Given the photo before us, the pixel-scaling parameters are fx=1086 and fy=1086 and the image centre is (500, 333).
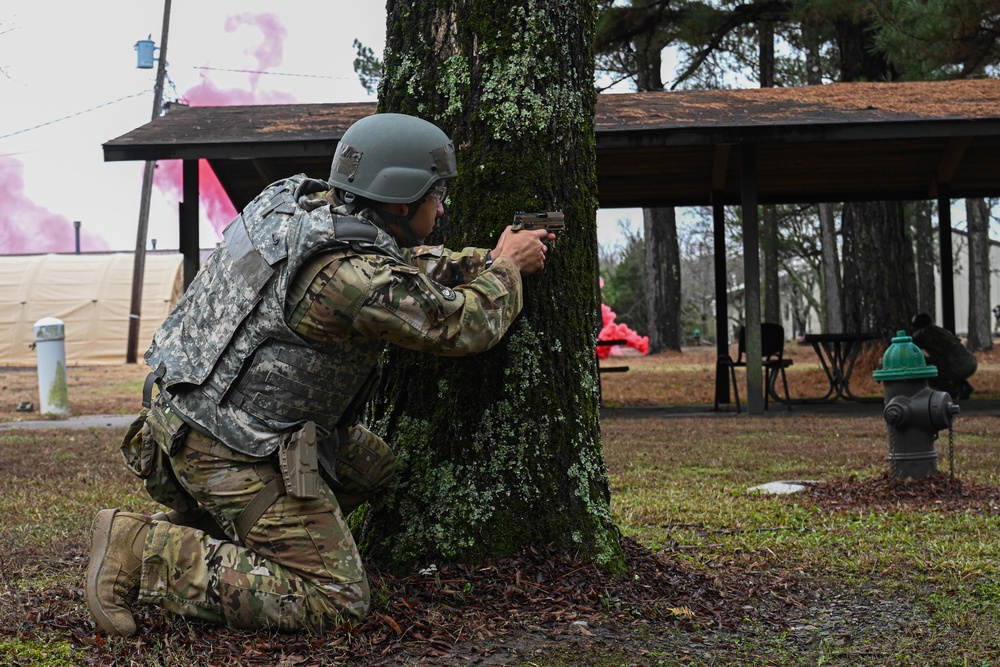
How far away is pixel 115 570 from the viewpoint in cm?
320

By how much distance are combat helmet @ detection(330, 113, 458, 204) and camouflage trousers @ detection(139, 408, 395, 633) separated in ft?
2.81

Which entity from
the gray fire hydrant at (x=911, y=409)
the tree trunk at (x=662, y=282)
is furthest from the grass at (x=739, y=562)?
the tree trunk at (x=662, y=282)

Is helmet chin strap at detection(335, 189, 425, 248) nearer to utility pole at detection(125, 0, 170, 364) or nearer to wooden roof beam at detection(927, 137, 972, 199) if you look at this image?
wooden roof beam at detection(927, 137, 972, 199)

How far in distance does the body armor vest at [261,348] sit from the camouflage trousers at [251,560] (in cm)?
11

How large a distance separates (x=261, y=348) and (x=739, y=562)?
217 centimetres

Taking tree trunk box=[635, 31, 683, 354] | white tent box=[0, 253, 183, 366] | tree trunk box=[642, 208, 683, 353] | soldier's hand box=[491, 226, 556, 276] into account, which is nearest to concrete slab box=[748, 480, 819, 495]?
soldier's hand box=[491, 226, 556, 276]

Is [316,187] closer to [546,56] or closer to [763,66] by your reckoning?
[546,56]

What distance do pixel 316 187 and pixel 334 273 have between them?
473 mm

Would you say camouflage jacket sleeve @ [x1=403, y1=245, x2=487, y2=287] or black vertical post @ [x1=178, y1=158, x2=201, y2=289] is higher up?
black vertical post @ [x1=178, y1=158, x2=201, y2=289]

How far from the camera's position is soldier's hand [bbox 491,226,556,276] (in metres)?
3.38

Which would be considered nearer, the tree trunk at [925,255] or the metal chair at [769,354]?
the metal chair at [769,354]

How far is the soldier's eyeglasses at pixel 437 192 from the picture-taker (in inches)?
132

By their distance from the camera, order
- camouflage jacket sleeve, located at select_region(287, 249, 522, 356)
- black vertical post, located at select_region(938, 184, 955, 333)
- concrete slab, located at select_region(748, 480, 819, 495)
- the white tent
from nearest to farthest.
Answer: camouflage jacket sleeve, located at select_region(287, 249, 522, 356) → concrete slab, located at select_region(748, 480, 819, 495) → black vertical post, located at select_region(938, 184, 955, 333) → the white tent

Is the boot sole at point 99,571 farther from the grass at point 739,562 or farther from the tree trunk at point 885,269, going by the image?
the tree trunk at point 885,269
